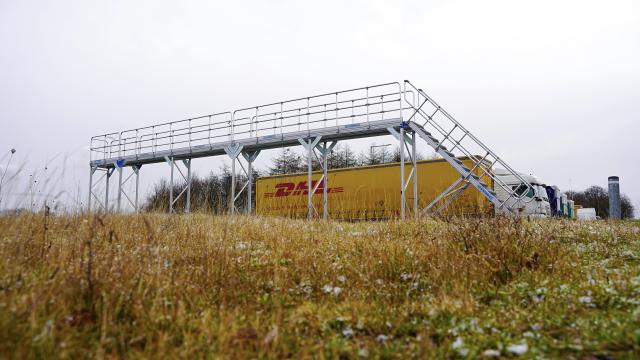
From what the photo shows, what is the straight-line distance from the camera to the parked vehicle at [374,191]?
62.4 ft

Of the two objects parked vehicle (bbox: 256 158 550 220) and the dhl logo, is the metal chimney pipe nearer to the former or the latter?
parked vehicle (bbox: 256 158 550 220)

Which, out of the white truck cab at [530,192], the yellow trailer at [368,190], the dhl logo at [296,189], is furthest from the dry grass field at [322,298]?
the dhl logo at [296,189]

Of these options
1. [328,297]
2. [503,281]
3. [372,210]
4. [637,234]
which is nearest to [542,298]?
[503,281]

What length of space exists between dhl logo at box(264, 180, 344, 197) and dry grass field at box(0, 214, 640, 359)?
15.2 metres

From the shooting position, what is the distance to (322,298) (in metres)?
5.92

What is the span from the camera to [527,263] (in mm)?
7133

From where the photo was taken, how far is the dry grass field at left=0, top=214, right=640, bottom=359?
14.1 ft

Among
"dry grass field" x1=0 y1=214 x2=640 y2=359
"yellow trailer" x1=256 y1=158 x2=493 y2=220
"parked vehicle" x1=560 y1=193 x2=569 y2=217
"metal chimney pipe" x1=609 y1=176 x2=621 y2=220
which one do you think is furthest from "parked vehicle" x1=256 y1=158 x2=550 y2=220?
"dry grass field" x1=0 y1=214 x2=640 y2=359

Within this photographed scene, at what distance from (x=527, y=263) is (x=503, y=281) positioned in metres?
0.79

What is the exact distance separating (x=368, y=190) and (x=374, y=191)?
32 centimetres

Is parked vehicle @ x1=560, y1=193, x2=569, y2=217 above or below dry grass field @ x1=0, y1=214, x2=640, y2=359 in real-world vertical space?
above

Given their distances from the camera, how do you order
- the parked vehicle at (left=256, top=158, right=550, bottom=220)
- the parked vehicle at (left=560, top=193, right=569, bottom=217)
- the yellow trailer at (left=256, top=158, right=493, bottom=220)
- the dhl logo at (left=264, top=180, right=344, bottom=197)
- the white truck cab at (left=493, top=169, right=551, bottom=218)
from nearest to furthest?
the white truck cab at (left=493, top=169, right=551, bottom=218) < the parked vehicle at (left=256, top=158, right=550, bottom=220) < the yellow trailer at (left=256, top=158, right=493, bottom=220) < the parked vehicle at (left=560, top=193, right=569, bottom=217) < the dhl logo at (left=264, top=180, right=344, bottom=197)

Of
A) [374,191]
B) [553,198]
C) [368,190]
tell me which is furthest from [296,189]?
[553,198]

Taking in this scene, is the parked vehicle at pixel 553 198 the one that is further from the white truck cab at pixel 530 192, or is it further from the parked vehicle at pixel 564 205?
the parked vehicle at pixel 564 205
